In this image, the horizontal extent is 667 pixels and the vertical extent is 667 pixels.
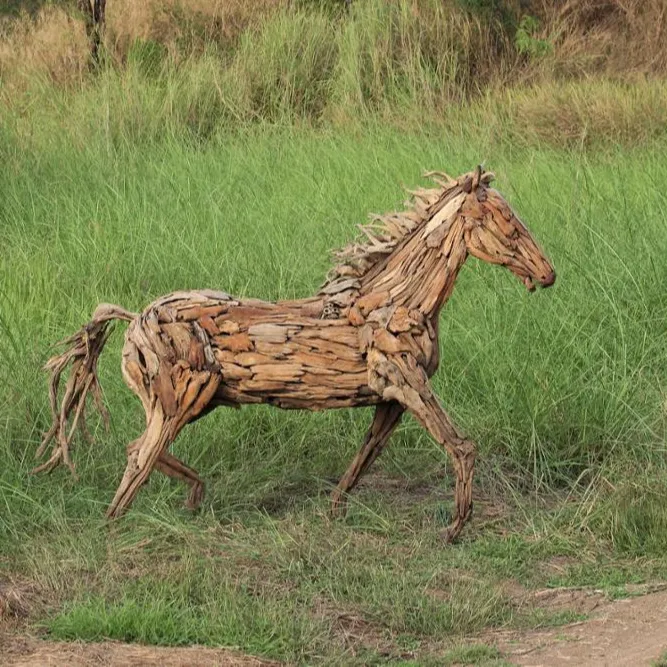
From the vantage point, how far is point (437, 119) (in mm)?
10562

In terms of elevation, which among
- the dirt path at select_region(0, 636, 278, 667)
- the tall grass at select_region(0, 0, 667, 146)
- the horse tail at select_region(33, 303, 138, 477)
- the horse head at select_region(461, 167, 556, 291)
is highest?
the horse head at select_region(461, 167, 556, 291)

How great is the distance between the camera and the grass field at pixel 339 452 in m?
4.30

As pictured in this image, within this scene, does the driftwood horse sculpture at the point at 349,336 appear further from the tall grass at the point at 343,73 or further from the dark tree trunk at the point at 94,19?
the dark tree trunk at the point at 94,19

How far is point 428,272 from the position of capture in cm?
462

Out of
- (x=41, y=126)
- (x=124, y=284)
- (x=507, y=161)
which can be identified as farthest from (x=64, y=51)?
(x=124, y=284)

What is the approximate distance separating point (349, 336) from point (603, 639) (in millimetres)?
1286

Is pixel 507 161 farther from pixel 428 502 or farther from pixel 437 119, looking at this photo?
pixel 428 502

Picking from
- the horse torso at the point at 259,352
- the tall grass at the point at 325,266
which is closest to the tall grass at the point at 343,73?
the tall grass at the point at 325,266

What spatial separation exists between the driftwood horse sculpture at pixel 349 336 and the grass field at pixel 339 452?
1.11ft

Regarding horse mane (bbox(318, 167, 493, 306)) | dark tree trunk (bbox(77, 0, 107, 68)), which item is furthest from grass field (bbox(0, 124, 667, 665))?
dark tree trunk (bbox(77, 0, 107, 68))

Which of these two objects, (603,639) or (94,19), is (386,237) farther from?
(94,19)

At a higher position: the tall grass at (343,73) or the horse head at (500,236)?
the horse head at (500,236)

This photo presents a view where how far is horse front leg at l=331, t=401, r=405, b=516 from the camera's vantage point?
484 cm

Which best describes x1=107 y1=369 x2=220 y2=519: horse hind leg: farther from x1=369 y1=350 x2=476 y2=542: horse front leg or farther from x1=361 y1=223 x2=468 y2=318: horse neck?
x1=361 y1=223 x2=468 y2=318: horse neck
